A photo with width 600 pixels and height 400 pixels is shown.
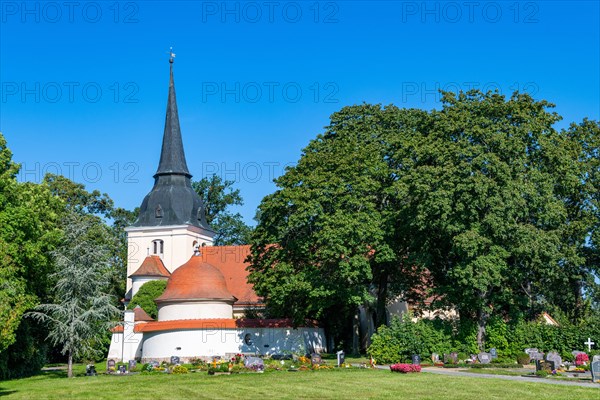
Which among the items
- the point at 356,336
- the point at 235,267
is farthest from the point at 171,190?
the point at 356,336

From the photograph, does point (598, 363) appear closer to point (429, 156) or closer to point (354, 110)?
point (429, 156)

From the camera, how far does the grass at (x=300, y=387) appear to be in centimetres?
2483

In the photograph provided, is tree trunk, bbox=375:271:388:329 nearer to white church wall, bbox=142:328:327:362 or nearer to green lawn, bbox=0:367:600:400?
white church wall, bbox=142:328:327:362

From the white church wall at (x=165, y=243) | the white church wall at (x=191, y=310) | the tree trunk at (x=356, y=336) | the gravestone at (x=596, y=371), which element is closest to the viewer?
the gravestone at (x=596, y=371)

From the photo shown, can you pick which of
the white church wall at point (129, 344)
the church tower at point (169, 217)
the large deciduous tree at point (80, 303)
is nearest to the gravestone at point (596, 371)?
the large deciduous tree at point (80, 303)

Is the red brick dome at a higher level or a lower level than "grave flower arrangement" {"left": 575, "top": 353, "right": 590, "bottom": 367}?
higher

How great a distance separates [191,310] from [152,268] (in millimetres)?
16170

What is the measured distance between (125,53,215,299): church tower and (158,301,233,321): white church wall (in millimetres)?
17389

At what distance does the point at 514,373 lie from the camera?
108ft

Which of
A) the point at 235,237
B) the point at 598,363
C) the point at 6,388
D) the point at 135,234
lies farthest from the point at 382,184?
the point at 235,237

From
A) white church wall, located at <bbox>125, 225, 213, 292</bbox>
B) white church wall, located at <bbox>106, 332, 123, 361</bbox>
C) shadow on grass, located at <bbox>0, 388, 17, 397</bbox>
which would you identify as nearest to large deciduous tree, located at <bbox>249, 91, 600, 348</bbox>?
white church wall, located at <bbox>106, 332, 123, 361</bbox>

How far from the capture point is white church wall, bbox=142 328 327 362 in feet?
160

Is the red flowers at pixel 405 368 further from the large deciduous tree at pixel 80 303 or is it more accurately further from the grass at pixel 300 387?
the large deciduous tree at pixel 80 303

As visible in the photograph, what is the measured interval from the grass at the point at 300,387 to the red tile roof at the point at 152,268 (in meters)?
30.4
